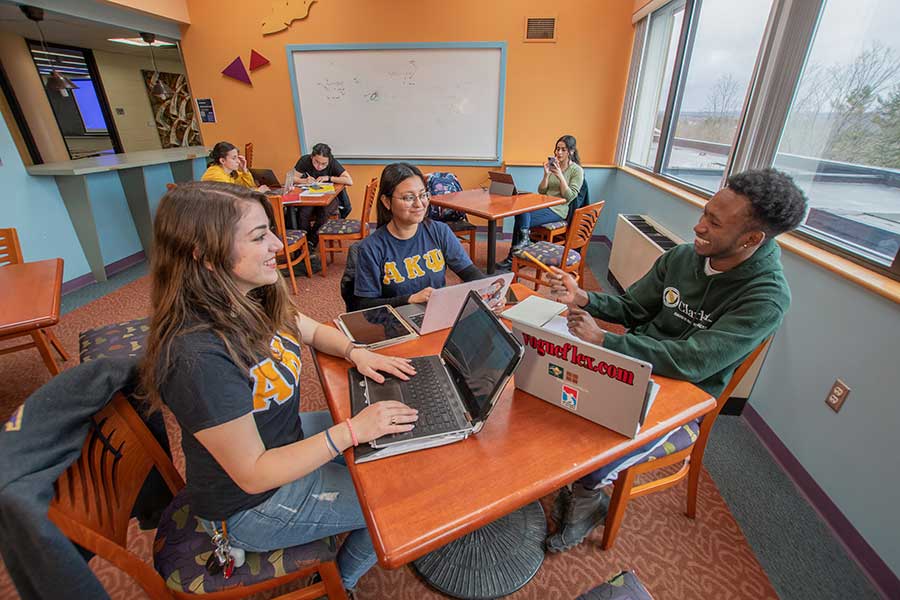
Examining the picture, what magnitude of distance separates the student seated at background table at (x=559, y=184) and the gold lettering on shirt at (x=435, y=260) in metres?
1.85

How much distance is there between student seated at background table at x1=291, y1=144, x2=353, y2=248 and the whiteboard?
0.69 metres

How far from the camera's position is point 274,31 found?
4.44 metres

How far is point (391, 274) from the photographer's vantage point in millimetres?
1695

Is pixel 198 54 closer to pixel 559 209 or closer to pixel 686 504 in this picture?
pixel 559 209

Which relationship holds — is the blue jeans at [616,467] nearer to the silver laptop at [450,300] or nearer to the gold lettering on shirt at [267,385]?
the silver laptop at [450,300]

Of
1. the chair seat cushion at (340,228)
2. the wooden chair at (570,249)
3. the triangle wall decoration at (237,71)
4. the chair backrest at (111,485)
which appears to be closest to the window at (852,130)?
the wooden chair at (570,249)

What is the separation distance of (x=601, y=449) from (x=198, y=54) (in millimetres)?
5995

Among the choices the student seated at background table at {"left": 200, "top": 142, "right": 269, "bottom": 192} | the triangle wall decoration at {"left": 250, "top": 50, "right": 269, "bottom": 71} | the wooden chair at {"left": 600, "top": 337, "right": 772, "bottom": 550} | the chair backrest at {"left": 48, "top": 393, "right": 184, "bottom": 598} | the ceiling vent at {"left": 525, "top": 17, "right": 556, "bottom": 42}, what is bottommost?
the wooden chair at {"left": 600, "top": 337, "right": 772, "bottom": 550}

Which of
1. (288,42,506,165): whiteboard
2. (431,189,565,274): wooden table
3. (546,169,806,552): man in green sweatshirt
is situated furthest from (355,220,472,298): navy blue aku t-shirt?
(288,42,506,165): whiteboard

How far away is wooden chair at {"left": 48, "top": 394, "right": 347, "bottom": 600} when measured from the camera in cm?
67

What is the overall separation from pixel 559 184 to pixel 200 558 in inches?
145

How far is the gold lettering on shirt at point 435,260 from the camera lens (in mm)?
1774

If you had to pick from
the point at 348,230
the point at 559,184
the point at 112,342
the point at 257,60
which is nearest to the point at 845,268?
the point at 559,184

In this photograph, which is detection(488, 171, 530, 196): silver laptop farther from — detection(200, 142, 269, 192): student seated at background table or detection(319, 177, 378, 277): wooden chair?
detection(200, 142, 269, 192): student seated at background table
